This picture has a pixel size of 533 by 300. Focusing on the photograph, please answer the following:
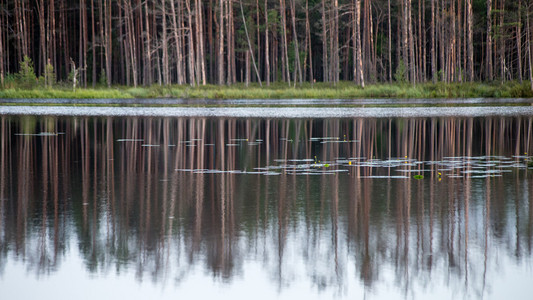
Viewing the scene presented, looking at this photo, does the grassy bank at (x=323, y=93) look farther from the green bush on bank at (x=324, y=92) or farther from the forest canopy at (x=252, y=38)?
the forest canopy at (x=252, y=38)

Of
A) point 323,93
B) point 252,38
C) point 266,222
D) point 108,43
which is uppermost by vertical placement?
point 252,38

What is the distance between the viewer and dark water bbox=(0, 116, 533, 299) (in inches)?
272

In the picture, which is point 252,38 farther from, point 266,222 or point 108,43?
point 266,222

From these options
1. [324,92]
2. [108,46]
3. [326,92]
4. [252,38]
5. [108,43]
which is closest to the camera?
[326,92]

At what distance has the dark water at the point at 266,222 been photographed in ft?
22.7

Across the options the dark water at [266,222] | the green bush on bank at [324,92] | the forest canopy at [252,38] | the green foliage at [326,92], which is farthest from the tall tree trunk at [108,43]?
the dark water at [266,222]

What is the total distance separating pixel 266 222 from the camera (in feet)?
30.6

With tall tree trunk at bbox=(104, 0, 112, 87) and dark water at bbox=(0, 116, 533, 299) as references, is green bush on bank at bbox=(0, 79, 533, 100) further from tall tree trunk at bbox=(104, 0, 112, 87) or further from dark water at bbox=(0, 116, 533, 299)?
dark water at bbox=(0, 116, 533, 299)

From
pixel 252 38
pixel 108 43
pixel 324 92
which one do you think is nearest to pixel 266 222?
pixel 324 92

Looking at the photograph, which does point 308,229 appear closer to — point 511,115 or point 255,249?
point 255,249

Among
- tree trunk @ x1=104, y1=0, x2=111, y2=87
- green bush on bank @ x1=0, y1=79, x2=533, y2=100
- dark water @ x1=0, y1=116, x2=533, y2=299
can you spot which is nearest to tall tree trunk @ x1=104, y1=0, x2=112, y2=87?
tree trunk @ x1=104, y1=0, x2=111, y2=87

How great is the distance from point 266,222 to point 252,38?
248 feet

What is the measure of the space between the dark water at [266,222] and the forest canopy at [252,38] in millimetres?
39594

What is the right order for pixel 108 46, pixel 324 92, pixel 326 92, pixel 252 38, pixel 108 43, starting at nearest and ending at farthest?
pixel 326 92 → pixel 324 92 → pixel 108 46 → pixel 108 43 → pixel 252 38
